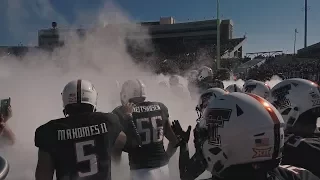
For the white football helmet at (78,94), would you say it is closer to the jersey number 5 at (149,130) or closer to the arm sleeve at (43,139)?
the arm sleeve at (43,139)

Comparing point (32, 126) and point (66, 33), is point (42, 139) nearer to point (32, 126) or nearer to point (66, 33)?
point (32, 126)

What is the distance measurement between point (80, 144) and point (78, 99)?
393mm

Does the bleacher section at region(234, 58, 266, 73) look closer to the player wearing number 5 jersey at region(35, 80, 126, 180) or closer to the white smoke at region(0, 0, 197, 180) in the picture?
the white smoke at region(0, 0, 197, 180)

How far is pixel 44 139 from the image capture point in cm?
272

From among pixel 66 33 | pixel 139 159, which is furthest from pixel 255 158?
pixel 66 33

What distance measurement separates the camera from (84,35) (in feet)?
75.9

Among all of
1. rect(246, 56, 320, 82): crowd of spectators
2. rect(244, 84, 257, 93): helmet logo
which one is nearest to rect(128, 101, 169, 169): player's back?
rect(244, 84, 257, 93): helmet logo

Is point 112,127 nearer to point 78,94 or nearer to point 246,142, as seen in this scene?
point 78,94

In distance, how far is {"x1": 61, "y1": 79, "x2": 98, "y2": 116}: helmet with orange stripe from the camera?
120 inches

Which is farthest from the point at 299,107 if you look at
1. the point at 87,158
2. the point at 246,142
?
the point at 87,158

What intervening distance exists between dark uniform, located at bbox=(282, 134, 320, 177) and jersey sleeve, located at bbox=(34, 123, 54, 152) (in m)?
1.70

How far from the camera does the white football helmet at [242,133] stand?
1.91m

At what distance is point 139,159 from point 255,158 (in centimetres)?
268

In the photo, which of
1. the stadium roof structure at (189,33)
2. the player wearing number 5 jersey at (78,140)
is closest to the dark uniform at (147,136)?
the player wearing number 5 jersey at (78,140)
